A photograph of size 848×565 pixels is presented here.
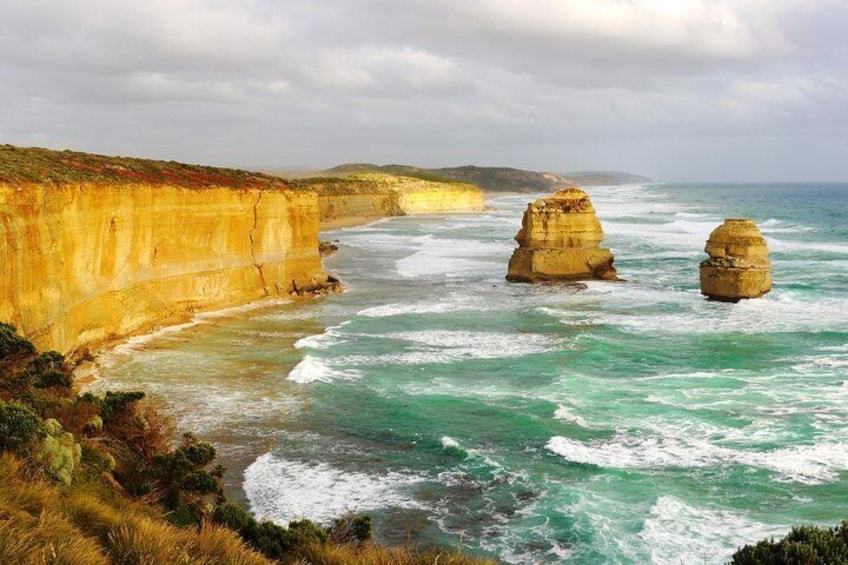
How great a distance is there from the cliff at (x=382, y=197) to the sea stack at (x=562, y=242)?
166 ft

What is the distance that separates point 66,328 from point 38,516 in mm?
16473

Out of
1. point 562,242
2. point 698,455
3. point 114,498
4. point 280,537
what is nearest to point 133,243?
point 114,498

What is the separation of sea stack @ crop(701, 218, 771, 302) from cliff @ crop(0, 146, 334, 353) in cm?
1811

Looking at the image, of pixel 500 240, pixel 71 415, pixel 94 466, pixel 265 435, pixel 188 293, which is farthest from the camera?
pixel 500 240

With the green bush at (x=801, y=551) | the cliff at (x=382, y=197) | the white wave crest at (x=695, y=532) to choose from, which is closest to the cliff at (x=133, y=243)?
the white wave crest at (x=695, y=532)

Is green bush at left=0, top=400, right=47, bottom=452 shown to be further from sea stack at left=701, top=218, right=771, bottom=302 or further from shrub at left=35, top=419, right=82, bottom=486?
sea stack at left=701, top=218, right=771, bottom=302

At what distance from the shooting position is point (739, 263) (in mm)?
33688

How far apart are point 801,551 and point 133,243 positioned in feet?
83.9

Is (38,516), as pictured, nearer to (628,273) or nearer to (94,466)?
(94,466)

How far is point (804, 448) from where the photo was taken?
16.4 metres

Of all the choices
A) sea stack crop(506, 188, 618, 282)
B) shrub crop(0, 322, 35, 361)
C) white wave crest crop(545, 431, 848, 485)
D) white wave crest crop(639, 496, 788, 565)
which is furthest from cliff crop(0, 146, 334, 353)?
white wave crest crop(639, 496, 788, 565)

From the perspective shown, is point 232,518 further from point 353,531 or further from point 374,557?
point 374,557

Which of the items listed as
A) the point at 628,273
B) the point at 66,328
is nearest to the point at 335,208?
the point at 628,273

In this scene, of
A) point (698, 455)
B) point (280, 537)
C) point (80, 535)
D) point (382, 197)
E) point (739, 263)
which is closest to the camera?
point (80, 535)
